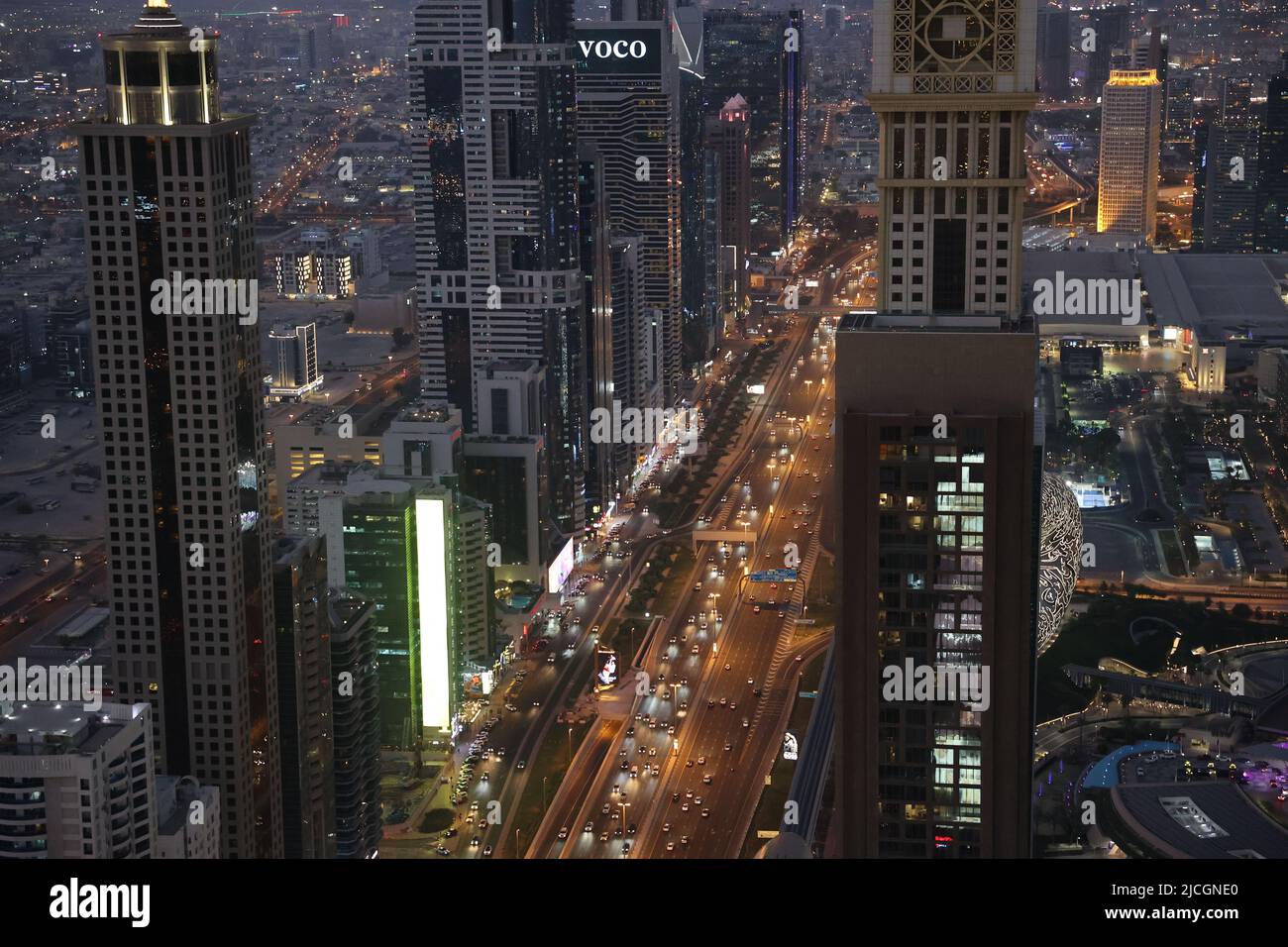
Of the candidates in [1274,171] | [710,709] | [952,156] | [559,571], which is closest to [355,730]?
[710,709]

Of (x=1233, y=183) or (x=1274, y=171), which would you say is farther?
(x=1233, y=183)

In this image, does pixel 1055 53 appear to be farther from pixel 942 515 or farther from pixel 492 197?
pixel 942 515

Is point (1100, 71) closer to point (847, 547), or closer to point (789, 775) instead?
point (789, 775)

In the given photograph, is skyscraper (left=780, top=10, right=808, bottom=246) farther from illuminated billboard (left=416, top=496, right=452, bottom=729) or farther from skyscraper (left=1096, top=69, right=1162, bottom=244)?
illuminated billboard (left=416, top=496, right=452, bottom=729)

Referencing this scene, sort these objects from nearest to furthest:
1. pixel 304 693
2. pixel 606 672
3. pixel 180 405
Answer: pixel 180 405 < pixel 304 693 < pixel 606 672

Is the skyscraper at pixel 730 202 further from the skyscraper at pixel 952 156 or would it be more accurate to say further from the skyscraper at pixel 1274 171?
the skyscraper at pixel 952 156

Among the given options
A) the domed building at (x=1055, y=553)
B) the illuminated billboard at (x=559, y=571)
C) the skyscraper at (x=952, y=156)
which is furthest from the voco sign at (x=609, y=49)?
the skyscraper at (x=952, y=156)
